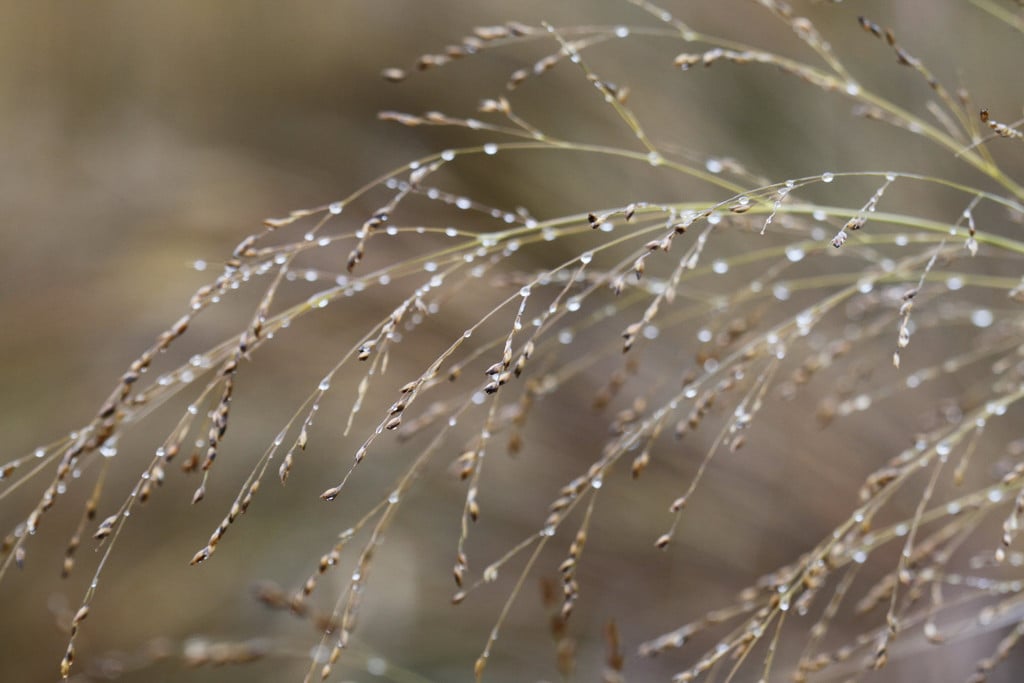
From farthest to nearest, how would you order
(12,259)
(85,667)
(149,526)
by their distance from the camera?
(12,259), (149,526), (85,667)

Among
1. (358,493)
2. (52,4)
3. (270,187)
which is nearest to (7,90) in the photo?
(52,4)

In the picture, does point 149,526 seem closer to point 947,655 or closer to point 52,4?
point 52,4

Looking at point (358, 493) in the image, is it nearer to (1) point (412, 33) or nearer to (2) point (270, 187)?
(2) point (270, 187)

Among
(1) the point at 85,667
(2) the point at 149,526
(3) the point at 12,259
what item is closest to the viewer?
(1) the point at 85,667

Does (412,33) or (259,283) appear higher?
(412,33)

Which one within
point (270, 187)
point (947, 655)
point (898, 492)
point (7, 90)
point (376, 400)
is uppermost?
point (7, 90)

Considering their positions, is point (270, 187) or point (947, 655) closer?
point (947, 655)

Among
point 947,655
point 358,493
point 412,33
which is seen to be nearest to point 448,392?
point 358,493
